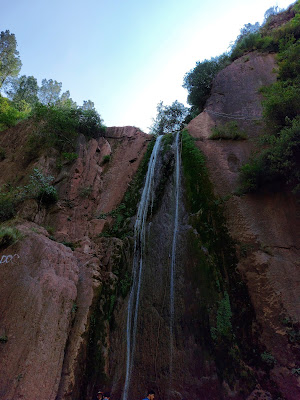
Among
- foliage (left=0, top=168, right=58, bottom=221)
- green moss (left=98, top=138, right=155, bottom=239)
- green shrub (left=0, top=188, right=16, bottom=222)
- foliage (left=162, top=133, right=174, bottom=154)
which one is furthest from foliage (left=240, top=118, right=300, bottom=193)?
green shrub (left=0, top=188, right=16, bottom=222)

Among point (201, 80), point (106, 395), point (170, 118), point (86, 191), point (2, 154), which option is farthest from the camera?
point (170, 118)

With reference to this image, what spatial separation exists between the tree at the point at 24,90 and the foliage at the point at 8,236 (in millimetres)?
23715

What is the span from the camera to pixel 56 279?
7691mm

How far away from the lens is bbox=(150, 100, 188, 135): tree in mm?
17984

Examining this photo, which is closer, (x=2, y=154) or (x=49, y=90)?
(x=2, y=154)

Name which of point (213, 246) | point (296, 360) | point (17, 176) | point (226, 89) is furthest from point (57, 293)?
point (226, 89)

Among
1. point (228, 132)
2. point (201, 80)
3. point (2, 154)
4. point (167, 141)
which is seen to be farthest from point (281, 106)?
point (2, 154)

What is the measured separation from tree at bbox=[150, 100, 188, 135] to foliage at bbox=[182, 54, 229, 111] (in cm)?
178

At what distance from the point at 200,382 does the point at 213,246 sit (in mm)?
3734

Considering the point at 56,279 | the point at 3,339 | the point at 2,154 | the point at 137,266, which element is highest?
the point at 2,154

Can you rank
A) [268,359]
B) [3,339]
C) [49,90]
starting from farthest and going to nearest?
1. [49,90]
2. [3,339]
3. [268,359]

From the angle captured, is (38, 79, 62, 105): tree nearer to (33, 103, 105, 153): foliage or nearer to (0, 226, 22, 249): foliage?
(33, 103, 105, 153): foliage

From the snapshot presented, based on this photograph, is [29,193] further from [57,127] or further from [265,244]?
[265,244]

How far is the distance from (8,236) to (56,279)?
2182 mm
